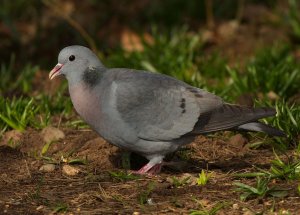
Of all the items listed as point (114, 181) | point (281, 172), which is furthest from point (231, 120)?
point (114, 181)

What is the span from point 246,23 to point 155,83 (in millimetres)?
4578

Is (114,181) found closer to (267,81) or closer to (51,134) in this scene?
(51,134)

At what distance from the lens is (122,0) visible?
33.0ft

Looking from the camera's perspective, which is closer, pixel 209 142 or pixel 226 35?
pixel 209 142

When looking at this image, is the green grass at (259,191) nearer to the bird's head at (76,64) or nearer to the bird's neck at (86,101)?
the bird's neck at (86,101)

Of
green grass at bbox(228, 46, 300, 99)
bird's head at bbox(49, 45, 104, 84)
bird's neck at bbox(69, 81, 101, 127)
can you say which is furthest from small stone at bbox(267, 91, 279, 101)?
bird's neck at bbox(69, 81, 101, 127)

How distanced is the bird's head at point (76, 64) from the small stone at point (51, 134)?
26.1 inches

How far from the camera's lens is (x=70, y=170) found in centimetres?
530

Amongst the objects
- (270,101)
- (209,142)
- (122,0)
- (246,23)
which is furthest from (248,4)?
(209,142)

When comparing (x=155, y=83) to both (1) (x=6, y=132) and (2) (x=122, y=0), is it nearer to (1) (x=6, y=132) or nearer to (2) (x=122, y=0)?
(1) (x=6, y=132)

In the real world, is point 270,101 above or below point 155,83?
below

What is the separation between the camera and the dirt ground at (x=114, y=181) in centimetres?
459

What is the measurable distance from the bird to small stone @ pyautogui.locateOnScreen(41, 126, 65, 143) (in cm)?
75

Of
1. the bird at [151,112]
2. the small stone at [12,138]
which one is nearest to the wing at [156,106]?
the bird at [151,112]
